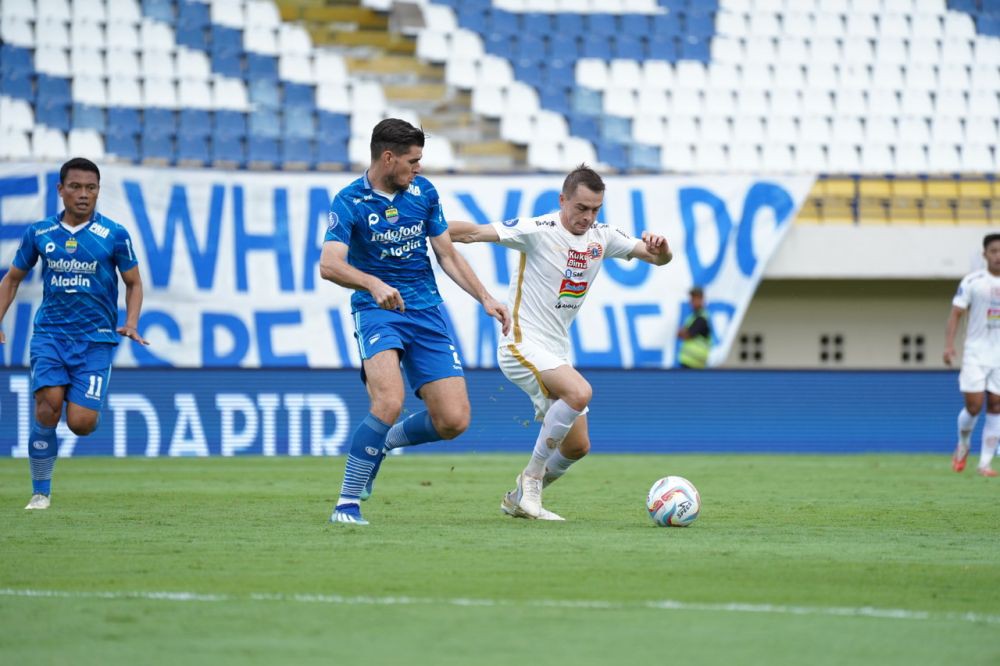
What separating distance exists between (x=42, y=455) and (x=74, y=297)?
106 cm

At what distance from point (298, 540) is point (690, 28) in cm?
A: 1874

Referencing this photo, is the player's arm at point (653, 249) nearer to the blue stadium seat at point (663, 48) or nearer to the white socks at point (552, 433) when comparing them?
the white socks at point (552, 433)

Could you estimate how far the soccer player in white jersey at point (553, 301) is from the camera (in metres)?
8.89

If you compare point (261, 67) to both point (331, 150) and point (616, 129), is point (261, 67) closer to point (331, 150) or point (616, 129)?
point (331, 150)

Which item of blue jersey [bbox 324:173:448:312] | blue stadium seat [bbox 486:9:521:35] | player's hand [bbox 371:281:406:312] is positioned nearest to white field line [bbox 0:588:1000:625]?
player's hand [bbox 371:281:406:312]

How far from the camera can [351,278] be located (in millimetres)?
7871

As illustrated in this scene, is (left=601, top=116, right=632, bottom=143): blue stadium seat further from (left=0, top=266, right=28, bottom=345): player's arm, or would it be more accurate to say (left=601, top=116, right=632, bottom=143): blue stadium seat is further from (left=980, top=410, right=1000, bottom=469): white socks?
(left=0, top=266, right=28, bottom=345): player's arm

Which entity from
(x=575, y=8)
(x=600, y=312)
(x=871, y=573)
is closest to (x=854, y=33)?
(x=575, y=8)

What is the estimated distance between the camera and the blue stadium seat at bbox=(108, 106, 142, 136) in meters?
21.6

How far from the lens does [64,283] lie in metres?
9.52

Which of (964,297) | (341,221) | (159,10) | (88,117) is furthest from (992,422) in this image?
(159,10)

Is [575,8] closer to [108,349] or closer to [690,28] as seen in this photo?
[690,28]

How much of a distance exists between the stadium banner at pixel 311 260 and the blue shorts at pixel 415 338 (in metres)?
11.0

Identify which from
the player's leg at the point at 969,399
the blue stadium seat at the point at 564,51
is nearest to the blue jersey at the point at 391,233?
the player's leg at the point at 969,399
